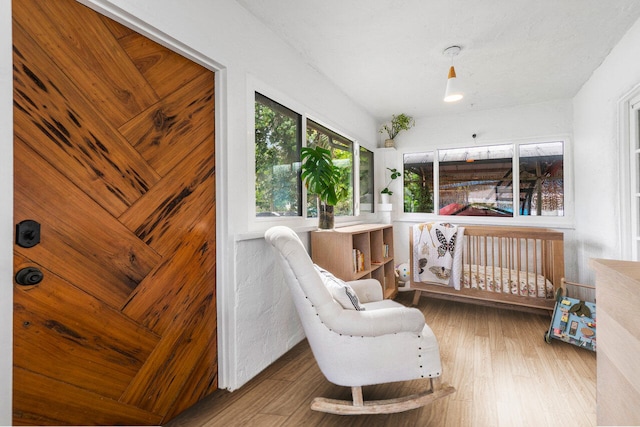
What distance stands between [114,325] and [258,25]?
6.53 feet

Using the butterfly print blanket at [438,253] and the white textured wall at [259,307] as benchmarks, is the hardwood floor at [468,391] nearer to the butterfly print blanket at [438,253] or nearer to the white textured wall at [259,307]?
the white textured wall at [259,307]

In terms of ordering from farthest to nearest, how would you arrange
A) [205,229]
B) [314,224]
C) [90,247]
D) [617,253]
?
[314,224], [617,253], [205,229], [90,247]

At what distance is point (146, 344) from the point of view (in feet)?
4.77

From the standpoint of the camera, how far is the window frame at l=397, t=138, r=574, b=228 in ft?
11.4

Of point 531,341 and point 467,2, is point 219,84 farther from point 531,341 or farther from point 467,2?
point 531,341

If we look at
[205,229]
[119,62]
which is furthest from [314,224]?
[119,62]

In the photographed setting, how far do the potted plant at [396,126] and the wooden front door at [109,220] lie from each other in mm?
2937

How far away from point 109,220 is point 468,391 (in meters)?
2.21

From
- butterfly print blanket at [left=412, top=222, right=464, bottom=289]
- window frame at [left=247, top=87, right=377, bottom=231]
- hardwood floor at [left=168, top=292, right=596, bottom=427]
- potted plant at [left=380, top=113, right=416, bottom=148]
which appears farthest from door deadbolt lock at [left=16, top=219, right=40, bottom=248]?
potted plant at [left=380, top=113, right=416, bottom=148]

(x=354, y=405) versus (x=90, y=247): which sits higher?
(x=90, y=247)

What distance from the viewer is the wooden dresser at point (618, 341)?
68 cm

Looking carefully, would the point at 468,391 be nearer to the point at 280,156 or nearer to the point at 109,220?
the point at 280,156

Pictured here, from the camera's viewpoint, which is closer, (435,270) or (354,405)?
(354,405)

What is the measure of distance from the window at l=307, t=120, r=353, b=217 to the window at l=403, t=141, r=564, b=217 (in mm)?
1167
